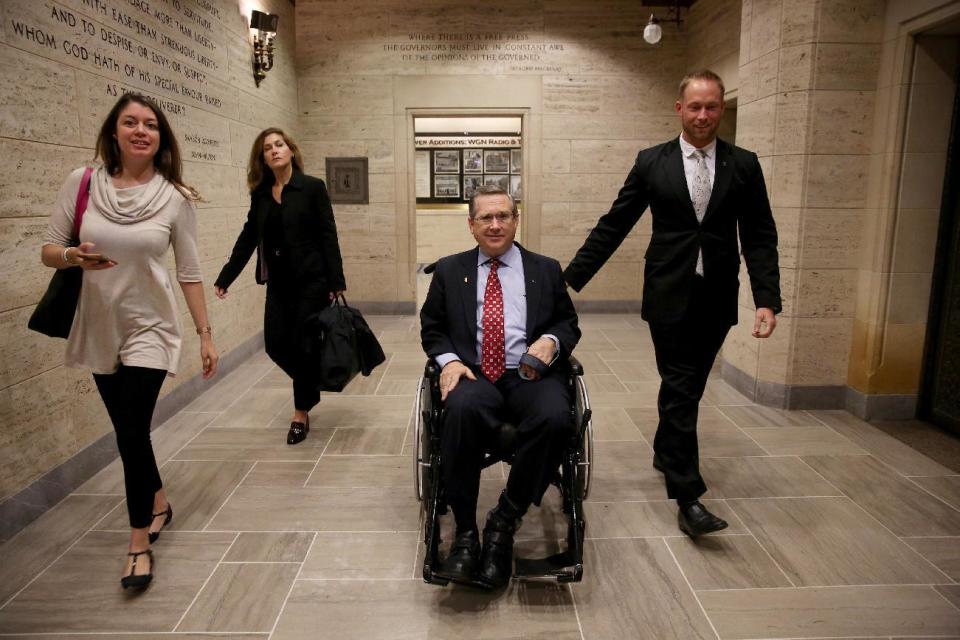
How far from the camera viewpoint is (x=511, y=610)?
2.09 meters

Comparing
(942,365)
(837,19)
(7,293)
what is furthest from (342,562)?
(837,19)

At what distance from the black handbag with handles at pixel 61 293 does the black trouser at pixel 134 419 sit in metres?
0.21

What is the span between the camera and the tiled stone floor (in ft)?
6.69

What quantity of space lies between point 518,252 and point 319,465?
5.07 feet

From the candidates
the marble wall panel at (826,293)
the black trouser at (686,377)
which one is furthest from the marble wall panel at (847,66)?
the black trouser at (686,377)

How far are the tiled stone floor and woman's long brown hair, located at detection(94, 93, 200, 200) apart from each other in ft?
4.46

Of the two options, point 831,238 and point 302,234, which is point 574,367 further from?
point 831,238

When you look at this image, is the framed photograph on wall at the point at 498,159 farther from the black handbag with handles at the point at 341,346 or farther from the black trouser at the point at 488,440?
the black trouser at the point at 488,440

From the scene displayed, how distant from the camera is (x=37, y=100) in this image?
Result: 2.78m

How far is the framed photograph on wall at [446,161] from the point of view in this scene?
11719 millimetres

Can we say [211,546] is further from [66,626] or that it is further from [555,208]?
[555,208]

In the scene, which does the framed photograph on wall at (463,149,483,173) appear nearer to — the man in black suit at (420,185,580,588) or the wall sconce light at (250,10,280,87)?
the wall sconce light at (250,10,280,87)

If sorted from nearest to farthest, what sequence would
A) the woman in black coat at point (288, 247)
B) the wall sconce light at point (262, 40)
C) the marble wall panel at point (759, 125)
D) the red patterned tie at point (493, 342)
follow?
the red patterned tie at point (493, 342), the woman in black coat at point (288, 247), the marble wall panel at point (759, 125), the wall sconce light at point (262, 40)

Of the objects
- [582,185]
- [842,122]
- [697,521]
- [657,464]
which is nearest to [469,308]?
[697,521]
